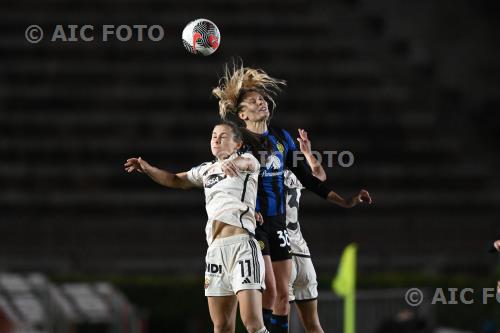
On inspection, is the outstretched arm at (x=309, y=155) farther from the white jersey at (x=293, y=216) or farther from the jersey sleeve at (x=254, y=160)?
the jersey sleeve at (x=254, y=160)

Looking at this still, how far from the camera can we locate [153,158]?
1453 inches

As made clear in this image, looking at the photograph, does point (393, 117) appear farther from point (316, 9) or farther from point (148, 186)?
point (148, 186)

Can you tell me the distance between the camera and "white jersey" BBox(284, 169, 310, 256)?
35.1 ft

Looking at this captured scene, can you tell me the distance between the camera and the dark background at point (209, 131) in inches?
1363

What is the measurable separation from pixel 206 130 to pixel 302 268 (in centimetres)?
2760

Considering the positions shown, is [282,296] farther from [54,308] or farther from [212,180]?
[54,308]

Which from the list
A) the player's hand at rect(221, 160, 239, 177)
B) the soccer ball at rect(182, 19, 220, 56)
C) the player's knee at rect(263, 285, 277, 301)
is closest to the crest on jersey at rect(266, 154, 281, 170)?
the player's hand at rect(221, 160, 239, 177)

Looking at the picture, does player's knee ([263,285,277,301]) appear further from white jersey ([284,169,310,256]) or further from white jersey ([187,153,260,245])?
white jersey ([284,169,310,256])

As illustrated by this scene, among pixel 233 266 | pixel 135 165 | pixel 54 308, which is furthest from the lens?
pixel 54 308

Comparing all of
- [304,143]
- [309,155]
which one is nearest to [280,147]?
[304,143]

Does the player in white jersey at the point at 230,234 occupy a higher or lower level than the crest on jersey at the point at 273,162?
lower

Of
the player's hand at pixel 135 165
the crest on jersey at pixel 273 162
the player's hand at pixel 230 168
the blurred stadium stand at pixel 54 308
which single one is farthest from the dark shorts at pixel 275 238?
the blurred stadium stand at pixel 54 308

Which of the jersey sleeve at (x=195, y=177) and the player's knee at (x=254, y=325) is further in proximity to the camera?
the jersey sleeve at (x=195, y=177)

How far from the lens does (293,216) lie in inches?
430
